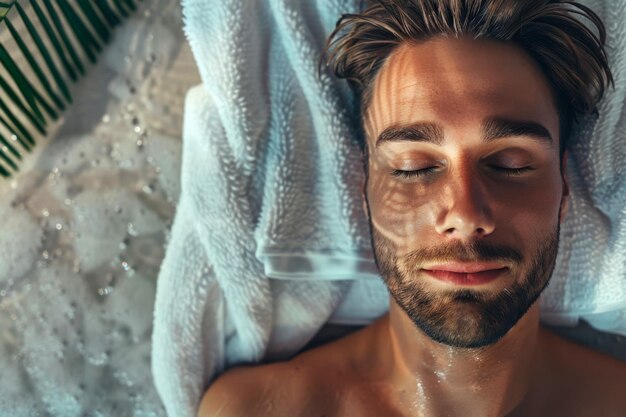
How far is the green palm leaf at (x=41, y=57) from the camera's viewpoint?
967 millimetres

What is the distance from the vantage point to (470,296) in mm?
780

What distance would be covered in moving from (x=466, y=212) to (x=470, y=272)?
0.08 m

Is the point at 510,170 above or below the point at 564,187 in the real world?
above

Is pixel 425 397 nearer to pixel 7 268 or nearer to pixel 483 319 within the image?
pixel 483 319

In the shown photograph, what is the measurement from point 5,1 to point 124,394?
2.09 feet

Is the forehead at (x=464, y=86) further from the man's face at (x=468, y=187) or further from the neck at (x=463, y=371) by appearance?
the neck at (x=463, y=371)

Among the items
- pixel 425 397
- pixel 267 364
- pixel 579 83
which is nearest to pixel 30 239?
pixel 267 364

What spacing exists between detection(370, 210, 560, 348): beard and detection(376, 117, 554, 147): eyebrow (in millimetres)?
126

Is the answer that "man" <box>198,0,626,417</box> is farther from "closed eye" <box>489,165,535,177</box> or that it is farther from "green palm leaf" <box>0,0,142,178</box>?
"green palm leaf" <box>0,0,142,178</box>

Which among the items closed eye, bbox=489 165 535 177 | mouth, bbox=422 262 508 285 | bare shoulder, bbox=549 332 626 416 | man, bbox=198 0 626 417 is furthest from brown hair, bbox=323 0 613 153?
bare shoulder, bbox=549 332 626 416

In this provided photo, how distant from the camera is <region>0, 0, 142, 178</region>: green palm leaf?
97 centimetres

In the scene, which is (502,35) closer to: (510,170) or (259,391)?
(510,170)

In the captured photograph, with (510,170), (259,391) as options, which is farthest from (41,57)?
(510,170)

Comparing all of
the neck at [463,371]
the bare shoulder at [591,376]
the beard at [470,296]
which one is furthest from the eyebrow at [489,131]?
the bare shoulder at [591,376]
